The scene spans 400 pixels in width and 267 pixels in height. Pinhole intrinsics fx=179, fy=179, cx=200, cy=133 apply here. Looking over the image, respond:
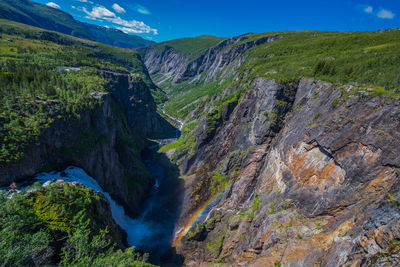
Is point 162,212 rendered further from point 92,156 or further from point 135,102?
point 135,102

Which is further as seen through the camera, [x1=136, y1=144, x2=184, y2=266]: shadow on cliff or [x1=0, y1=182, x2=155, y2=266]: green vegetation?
[x1=136, y1=144, x2=184, y2=266]: shadow on cliff

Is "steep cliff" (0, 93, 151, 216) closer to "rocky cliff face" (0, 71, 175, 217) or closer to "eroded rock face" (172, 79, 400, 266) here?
"rocky cliff face" (0, 71, 175, 217)

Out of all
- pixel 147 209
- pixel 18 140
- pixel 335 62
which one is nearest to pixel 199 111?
pixel 147 209

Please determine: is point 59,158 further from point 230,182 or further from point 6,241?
point 230,182

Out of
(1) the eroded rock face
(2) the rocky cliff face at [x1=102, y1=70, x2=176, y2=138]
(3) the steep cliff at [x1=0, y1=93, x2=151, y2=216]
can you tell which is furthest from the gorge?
(2) the rocky cliff face at [x1=102, y1=70, x2=176, y2=138]

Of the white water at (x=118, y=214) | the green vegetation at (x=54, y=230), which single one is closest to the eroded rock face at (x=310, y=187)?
the white water at (x=118, y=214)

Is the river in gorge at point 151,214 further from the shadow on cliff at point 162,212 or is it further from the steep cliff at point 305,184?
the steep cliff at point 305,184
